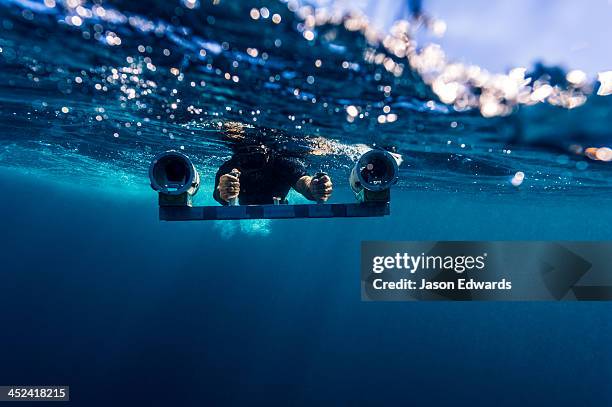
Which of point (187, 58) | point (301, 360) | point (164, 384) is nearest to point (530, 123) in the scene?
point (187, 58)

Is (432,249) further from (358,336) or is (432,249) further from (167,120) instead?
(358,336)

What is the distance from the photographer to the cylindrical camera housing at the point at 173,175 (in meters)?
4.20

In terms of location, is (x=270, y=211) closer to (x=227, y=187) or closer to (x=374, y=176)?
(x=227, y=187)

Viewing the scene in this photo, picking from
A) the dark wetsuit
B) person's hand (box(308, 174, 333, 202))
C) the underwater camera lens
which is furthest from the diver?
the underwater camera lens

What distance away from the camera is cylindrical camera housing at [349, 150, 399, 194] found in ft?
14.0

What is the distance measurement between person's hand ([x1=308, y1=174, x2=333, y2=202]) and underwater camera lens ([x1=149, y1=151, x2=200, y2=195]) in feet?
5.14

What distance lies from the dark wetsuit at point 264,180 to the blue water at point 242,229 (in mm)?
1413

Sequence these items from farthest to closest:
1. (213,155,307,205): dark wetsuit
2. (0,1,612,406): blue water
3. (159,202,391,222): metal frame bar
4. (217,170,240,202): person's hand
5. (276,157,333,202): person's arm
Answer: (213,155,307,205): dark wetsuit
(0,1,612,406): blue water
(276,157,333,202): person's arm
(217,170,240,202): person's hand
(159,202,391,222): metal frame bar

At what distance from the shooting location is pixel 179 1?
460 cm

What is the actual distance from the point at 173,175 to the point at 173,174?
0.01 m

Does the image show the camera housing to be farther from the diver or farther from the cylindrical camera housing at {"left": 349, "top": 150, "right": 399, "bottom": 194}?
the diver

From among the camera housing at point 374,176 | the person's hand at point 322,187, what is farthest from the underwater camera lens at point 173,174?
the camera housing at point 374,176

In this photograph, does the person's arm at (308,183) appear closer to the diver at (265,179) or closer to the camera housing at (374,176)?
the diver at (265,179)

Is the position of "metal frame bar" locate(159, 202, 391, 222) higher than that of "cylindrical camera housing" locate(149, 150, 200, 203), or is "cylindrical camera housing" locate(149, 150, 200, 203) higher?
"cylindrical camera housing" locate(149, 150, 200, 203)
